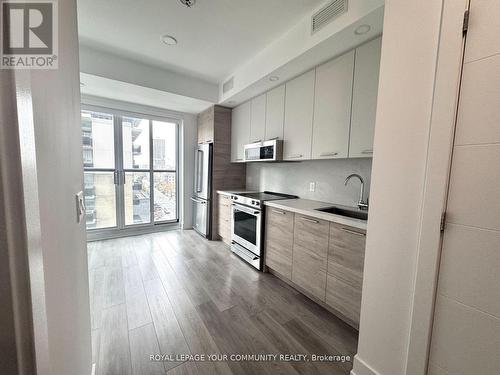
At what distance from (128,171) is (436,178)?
4226mm

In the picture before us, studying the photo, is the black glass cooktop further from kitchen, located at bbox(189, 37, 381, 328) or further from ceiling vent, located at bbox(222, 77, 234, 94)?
ceiling vent, located at bbox(222, 77, 234, 94)

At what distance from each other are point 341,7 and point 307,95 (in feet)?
2.67

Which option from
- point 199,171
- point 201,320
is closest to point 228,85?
point 199,171

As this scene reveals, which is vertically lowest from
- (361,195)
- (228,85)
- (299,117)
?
(361,195)

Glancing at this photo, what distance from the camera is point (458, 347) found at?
35.1 inches

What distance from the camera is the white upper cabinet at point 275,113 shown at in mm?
2672

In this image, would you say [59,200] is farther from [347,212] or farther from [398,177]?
[347,212]

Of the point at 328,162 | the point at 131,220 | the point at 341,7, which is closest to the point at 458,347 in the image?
the point at 328,162

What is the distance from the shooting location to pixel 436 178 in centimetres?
92

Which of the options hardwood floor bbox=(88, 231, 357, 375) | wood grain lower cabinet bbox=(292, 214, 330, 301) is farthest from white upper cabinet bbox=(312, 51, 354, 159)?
hardwood floor bbox=(88, 231, 357, 375)

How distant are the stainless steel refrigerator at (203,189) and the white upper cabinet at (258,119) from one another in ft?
2.89

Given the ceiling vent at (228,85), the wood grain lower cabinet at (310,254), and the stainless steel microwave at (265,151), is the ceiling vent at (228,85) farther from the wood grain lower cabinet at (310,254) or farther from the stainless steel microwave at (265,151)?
the wood grain lower cabinet at (310,254)

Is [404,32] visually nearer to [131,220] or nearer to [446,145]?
[446,145]

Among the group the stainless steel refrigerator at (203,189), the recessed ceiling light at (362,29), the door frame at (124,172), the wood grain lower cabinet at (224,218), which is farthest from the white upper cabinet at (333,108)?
the door frame at (124,172)
